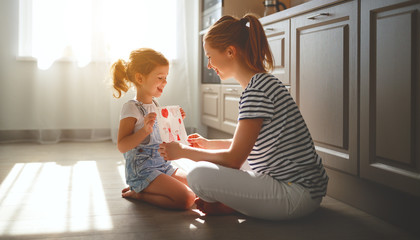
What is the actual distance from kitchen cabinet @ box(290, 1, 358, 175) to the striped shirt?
0.30m

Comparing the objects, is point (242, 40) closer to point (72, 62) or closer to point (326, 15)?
point (326, 15)

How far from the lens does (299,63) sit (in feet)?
6.87

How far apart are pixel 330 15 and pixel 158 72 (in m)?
0.77

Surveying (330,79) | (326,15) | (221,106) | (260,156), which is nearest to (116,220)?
(260,156)

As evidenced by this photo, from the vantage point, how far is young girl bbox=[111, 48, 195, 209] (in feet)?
5.69

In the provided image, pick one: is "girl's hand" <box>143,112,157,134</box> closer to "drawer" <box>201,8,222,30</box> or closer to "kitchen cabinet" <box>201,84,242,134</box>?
"kitchen cabinet" <box>201,84,242,134</box>

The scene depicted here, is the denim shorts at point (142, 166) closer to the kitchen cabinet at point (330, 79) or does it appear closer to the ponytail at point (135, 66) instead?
the ponytail at point (135, 66)

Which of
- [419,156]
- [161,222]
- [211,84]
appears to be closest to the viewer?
[419,156]

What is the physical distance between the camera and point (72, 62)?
12.5 feet

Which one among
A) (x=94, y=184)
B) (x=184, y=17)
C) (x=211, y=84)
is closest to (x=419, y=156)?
(x=94, y=184)

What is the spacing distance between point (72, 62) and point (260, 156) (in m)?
2.77

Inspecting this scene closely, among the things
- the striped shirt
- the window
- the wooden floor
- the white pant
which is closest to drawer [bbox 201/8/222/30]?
the window

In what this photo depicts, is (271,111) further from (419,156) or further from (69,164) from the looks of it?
(69,164)

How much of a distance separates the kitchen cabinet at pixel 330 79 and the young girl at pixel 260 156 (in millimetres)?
299
